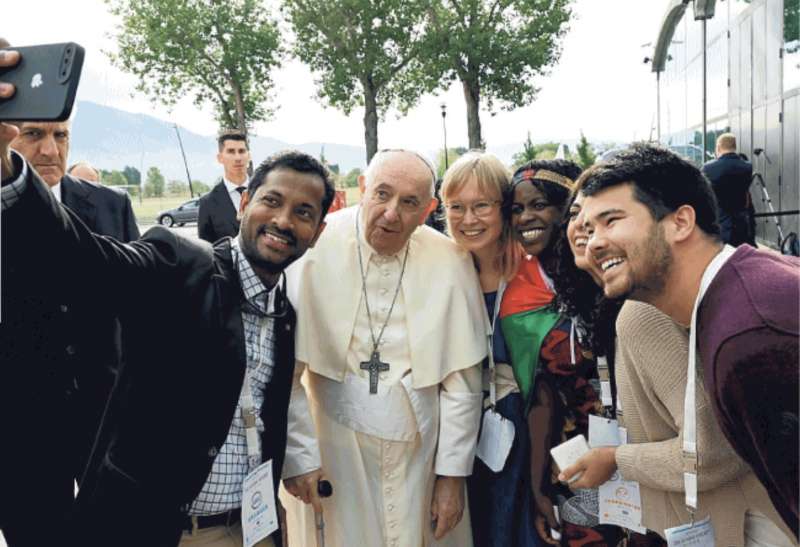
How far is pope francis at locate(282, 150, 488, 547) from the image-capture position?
257 centimetres

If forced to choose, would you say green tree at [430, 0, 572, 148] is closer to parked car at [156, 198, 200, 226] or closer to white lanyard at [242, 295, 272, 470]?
parked car at [156, 198, 200, 226]

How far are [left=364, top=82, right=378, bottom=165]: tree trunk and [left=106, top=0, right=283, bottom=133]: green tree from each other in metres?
4.15

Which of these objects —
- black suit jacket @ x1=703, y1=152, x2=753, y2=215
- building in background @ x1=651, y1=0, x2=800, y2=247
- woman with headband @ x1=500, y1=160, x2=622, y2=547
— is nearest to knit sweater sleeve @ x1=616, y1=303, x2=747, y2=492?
woman with headband @ x1=500, y1=160, x2=622, y2=547

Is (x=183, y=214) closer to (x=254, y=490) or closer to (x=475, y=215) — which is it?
(x=475, y=215)

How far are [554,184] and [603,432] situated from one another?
995mm

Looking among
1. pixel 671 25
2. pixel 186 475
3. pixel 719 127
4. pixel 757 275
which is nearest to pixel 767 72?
pixel 719 127

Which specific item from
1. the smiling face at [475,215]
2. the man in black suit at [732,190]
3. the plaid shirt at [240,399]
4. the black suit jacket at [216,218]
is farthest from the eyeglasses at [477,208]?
the man in black suit at [732,190]

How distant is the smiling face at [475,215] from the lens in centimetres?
265

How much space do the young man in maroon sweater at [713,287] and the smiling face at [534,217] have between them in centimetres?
A: 54

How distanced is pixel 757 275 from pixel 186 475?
157cm

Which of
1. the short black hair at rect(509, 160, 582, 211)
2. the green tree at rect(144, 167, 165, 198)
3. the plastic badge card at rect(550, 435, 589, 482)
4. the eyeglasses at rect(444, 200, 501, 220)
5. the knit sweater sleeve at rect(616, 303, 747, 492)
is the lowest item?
the plastic badge card at rect(550, 435, 589, 482)

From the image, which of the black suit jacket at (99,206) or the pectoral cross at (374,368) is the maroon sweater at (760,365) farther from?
the black suit jacket at (99,206)

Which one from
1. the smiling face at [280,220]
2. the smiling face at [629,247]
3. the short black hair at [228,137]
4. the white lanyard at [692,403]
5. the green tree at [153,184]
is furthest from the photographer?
the green tree at [153,184]

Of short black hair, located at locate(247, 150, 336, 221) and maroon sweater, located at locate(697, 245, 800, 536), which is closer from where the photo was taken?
maroon sweater, located at locate(697, 245, 800, 536)
